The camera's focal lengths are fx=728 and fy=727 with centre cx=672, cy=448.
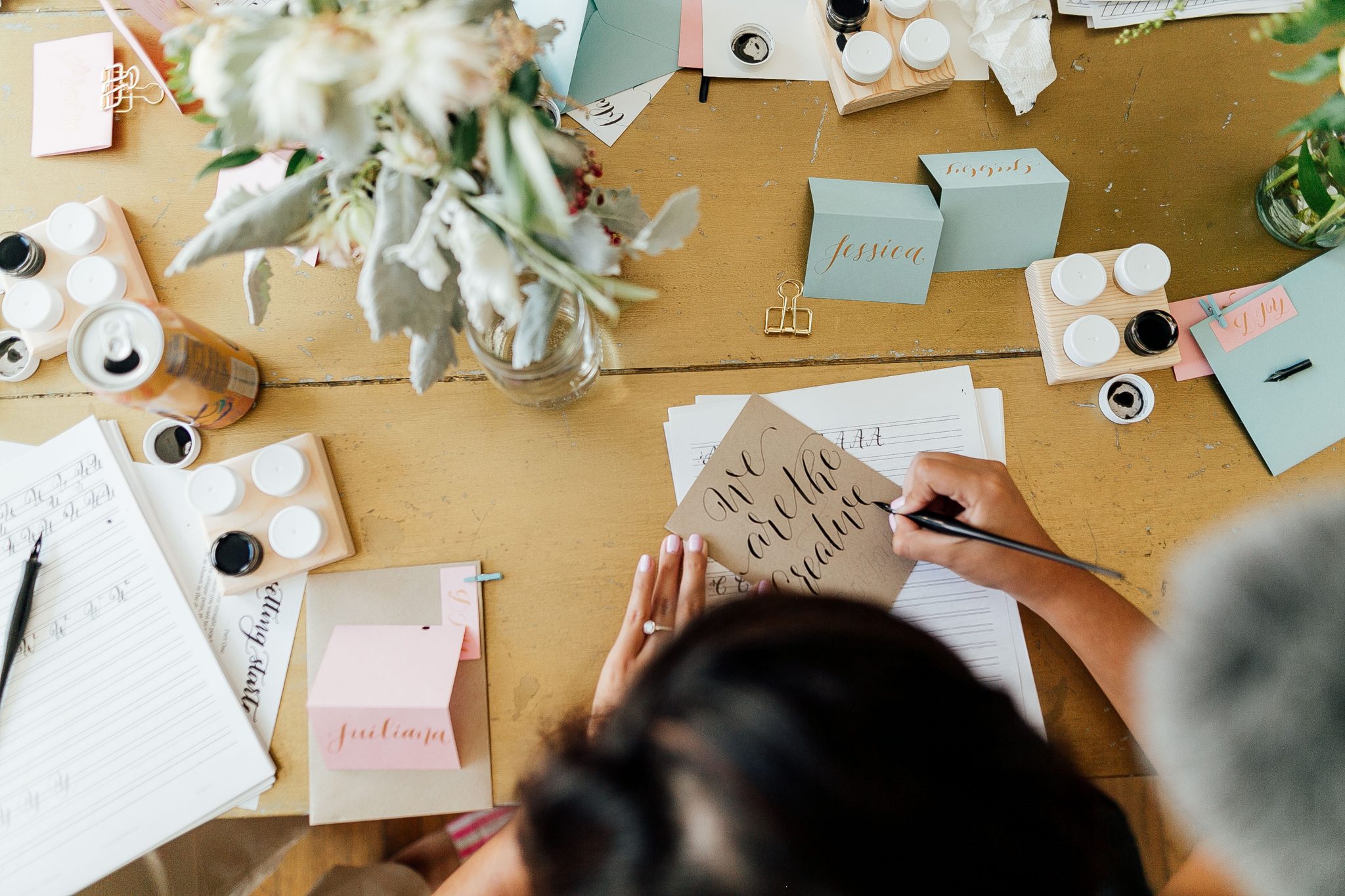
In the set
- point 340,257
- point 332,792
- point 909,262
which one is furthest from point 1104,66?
point 332,792

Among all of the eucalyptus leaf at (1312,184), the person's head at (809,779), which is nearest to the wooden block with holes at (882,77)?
the eucalyptus leaf at (1312,184)

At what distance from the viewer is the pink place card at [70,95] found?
81cm

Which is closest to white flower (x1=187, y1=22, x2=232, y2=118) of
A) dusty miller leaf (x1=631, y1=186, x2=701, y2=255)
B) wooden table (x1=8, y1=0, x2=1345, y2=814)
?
dusty miller leaf (x1=631, y1=186, x2=701, y2=255)

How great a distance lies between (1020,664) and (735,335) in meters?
0.44

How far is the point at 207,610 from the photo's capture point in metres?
0.73

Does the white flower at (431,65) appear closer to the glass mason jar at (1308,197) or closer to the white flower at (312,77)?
the white flower at (312,77)

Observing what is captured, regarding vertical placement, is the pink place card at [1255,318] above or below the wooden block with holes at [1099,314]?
above

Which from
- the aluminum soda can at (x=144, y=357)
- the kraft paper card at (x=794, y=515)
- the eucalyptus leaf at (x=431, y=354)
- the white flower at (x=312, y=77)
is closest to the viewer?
the white flower at (x=312, y=77)

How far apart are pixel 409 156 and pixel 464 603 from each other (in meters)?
0.45

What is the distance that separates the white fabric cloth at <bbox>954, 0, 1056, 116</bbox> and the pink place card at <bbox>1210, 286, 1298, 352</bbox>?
31 cm

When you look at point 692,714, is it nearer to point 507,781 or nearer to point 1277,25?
point 507,781

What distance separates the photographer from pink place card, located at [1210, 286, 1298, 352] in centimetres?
74

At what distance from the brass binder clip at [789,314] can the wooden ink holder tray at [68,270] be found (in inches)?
25.5

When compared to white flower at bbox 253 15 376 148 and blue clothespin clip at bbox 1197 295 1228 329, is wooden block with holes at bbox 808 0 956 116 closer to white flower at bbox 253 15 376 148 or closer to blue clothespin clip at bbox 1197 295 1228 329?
blue clothespin clip at bbox 1197 295 1228 329
